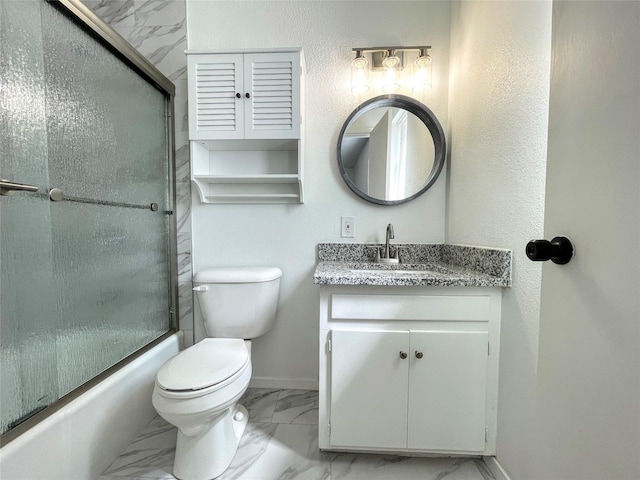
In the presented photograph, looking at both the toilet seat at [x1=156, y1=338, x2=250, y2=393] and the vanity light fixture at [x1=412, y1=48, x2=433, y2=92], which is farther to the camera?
the vanity light fixture at [x1=412, y1=48, x2=433, y2=92]

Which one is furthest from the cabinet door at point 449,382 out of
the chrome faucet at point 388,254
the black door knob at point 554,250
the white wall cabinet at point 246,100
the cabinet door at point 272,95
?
the cabinet door at point 272,95

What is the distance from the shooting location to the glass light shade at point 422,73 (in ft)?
4.79

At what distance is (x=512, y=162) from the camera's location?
1.02 meters

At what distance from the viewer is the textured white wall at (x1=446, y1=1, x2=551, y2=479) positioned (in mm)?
910

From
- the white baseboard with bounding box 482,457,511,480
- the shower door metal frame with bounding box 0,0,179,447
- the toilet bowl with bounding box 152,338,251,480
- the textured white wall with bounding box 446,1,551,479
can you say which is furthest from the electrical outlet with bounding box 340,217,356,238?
the white baseboard with bounding box 482,457,511,480

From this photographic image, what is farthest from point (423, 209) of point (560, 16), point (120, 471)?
point (120, 471)

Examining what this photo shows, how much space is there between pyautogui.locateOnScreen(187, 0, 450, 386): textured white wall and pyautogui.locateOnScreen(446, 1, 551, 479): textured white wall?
28 centimetres

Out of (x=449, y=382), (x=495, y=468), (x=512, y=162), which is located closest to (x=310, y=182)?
(x=512, y=162)

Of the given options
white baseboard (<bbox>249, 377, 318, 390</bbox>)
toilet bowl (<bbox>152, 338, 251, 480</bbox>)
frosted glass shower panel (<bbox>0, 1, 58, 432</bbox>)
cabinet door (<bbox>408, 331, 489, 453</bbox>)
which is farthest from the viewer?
white baseboard (<bbox>249, 377, 318, 390</bbox>)

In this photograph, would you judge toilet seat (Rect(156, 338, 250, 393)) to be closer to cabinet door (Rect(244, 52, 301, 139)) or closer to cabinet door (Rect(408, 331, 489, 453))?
cabinet door (Rect(408, 331, 489, 453))

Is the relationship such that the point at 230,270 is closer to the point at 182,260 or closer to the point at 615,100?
the point at 182,260

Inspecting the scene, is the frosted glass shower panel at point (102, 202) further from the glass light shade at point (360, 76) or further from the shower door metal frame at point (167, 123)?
the glass light shade at point (360, 76)

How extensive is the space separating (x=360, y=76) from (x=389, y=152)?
1.46ft

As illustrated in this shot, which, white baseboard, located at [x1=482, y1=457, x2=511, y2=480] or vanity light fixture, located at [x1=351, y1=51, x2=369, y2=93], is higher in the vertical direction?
vanity light fixture, located at [x1=351, y1=51, x2=369, y2=93]
